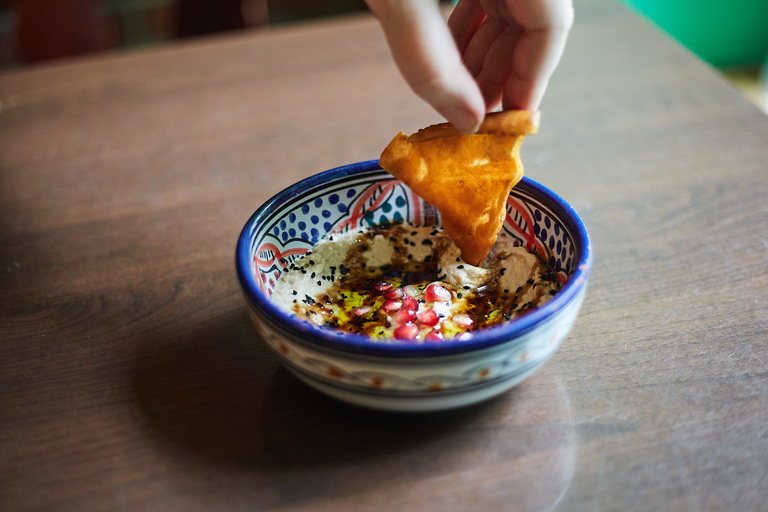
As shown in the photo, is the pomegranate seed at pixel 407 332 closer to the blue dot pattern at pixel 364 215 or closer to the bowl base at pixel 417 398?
the bowl base at pixel 417 398

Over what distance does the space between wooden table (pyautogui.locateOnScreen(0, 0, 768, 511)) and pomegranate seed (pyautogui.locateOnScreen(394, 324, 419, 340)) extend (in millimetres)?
111

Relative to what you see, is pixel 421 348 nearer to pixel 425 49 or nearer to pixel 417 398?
pixel 417 398

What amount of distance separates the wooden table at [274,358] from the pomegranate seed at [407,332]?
0.11 metres

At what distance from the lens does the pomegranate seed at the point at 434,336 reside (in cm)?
89

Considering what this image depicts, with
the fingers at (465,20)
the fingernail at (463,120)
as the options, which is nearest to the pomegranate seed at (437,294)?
the fingernail at (463,120)

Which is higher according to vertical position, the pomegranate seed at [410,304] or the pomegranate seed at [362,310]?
the pomegranate seed at [410,304]

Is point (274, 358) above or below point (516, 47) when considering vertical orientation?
below

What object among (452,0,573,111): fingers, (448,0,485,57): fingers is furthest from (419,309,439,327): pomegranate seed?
(448,0,485,57): fingers

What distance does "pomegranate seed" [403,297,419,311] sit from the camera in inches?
37.5

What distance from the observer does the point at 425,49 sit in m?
0.81

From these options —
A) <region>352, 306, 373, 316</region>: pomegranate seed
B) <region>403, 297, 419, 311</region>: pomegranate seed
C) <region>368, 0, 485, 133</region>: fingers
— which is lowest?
<region>352, 306, 373, 316</region>: pomegranate seed

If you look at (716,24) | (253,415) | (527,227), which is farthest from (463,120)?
(716,24)

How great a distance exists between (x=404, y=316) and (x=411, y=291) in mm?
102

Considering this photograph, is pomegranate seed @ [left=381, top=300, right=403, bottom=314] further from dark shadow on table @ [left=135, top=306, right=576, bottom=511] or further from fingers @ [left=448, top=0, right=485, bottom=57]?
fingers @ [left=448, top=0, right=485, bottom=57]
